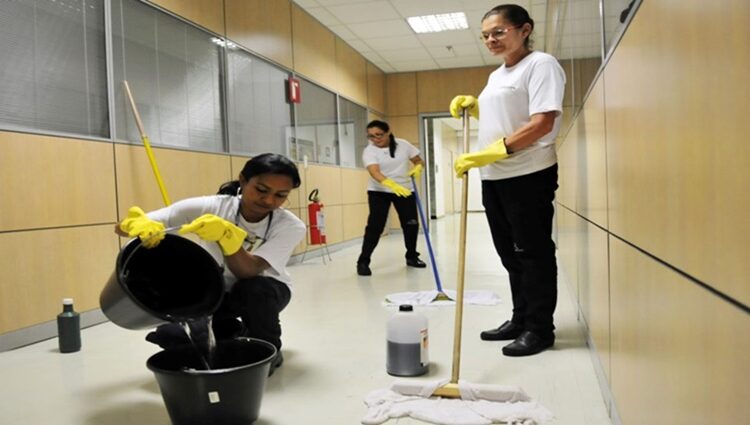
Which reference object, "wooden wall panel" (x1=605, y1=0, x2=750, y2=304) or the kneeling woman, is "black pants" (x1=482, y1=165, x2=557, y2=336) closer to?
the kneeling woman

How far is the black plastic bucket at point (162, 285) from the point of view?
1482 millimetres

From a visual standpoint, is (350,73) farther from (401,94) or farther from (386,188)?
(386,188)

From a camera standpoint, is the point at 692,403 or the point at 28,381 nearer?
the point at 692,403

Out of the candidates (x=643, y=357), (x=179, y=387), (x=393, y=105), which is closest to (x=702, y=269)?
(x=643, y=357)

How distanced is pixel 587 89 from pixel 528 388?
1.02 metres

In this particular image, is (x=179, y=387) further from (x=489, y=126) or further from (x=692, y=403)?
(x=489, y=126)

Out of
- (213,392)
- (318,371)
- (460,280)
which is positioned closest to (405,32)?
(460,280)

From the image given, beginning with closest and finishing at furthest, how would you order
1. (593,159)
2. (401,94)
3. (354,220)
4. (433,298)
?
1. (593,159)
2. (433,298)
3. (354,220)
4. (401,94)

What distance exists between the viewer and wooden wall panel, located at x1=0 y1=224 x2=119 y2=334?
2507 mm

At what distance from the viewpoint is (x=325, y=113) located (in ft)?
21.4

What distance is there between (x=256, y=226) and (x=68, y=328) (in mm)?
1043

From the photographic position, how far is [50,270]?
2715mm

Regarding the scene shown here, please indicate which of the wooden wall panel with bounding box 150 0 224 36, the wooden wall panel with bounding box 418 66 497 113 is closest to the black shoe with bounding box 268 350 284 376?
the wooden wall panel with bounding box 150 0 224 36

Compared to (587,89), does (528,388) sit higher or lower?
lower
